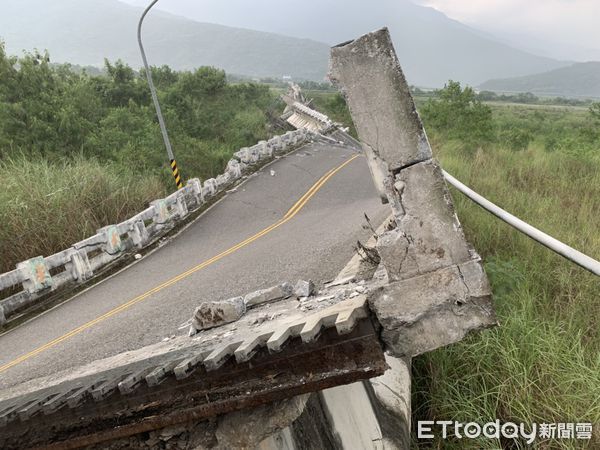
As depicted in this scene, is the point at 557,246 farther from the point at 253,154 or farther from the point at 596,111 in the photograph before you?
the point at 596,111

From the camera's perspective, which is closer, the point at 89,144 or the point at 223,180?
the point at 223,180

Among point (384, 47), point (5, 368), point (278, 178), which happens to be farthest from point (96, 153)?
point (384, 47)

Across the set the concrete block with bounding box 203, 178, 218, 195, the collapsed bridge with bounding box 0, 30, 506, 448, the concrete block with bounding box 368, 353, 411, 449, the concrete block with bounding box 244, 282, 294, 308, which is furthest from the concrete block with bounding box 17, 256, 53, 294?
the concrete block with bounding box 368, 353, 411, 449

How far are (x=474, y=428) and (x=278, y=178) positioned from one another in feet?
48.5

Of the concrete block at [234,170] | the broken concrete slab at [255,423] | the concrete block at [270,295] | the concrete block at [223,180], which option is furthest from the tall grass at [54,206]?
the broken concrete slab at [255,423]

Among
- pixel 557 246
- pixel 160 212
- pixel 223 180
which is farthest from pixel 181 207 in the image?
pixel 557 246

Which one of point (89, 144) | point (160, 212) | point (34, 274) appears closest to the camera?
point (34, 274)

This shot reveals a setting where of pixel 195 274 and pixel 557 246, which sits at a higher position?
pixel 557 246

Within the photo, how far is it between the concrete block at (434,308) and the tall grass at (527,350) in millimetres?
1037

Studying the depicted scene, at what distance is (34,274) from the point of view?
912 cm

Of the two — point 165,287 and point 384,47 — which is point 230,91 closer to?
point 165,287

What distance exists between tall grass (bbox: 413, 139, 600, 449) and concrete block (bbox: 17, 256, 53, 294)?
813 cm

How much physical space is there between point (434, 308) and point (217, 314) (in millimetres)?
2778

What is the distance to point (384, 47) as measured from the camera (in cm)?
349
